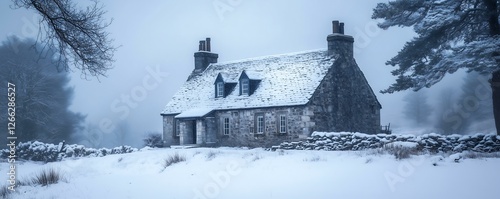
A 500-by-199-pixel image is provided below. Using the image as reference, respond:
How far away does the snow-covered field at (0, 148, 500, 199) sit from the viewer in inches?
410

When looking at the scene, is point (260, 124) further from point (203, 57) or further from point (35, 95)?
point (35, 95)

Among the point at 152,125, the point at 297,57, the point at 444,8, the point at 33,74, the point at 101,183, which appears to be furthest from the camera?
the point at 152,125

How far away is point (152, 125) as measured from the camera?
91750mm

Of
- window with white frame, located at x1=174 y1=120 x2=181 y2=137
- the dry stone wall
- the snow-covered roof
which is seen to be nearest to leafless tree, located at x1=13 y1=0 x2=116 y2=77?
the dry stone wall

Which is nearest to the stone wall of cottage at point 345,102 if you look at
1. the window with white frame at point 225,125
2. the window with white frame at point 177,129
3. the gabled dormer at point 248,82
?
the gabled dormer at point 248,82

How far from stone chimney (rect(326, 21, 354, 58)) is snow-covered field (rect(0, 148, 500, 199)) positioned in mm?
15909

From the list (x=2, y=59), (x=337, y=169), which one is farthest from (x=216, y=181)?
(x=2, y=59)

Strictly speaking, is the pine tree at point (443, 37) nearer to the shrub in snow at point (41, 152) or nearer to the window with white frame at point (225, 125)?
the window with white frame at point (225, 125)

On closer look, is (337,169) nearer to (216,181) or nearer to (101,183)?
(216,181)

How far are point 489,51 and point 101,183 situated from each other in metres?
16.3

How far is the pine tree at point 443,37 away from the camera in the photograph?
798 inches

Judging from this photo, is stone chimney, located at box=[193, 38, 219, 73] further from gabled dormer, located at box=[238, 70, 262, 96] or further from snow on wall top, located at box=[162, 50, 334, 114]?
gabled dormer, located at box=[238, 70, 262, 96]

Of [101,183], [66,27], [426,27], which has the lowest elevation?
[101,183]

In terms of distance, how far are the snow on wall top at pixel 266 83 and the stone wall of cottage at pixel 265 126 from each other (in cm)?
49
